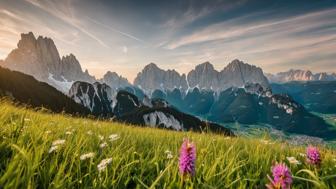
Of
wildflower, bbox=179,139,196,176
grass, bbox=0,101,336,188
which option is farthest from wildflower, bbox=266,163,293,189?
wildflower, bbox=179,139,196,176

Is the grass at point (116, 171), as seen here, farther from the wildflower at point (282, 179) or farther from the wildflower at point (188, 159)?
the wildflower at point (282, 179)

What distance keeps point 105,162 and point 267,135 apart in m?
5.95

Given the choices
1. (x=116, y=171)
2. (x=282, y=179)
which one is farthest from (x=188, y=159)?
(x=116, y=171)

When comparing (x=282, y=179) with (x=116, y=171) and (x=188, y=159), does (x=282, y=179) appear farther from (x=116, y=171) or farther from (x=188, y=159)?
(x=116, y=171)

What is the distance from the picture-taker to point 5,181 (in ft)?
9.17

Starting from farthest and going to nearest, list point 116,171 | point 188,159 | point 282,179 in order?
point 116,171 → point 188,159 → point 282,179

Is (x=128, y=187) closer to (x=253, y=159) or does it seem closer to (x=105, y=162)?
(x=105, y=162)

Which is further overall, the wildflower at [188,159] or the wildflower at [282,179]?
the wildflower at [188,159]

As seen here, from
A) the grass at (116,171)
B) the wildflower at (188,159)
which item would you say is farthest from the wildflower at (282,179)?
the wildflower at (188,159)

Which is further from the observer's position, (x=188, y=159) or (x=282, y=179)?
(x=188, y=159)

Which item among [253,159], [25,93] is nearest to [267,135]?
[253,159]

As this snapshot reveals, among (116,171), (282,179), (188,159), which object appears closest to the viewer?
(282,179)

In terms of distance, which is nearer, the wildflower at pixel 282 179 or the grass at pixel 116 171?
the wildflower at pixel 282 179

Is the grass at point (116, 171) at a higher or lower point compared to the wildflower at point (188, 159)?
lower
